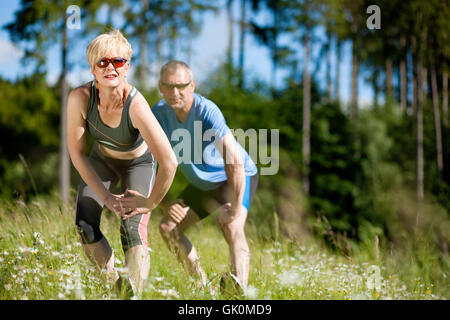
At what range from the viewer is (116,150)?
244 cm

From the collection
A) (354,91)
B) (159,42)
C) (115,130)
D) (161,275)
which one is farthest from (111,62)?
(354,91)

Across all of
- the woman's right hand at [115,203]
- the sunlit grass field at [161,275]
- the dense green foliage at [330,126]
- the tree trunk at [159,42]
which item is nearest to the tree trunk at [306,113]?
the dense green foliage at [330,126]

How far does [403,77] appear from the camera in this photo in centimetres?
1933

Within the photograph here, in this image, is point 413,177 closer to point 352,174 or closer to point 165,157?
point 352,174

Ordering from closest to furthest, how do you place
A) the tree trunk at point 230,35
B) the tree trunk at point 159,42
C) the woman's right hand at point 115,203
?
the woman's right hand at point 115,203 → the tree trunk at point 230,35 → the tree trunk at point 159,42

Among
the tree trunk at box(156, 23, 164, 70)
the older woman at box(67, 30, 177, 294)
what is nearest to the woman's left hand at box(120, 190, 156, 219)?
the older woman at box(67, 30, 177, 294)

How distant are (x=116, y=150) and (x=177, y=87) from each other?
57 centimetres

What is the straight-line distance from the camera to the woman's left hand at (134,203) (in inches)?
90.5

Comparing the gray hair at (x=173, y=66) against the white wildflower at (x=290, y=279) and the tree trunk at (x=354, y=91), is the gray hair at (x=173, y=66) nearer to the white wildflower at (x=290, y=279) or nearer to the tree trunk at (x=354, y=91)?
the white wildflower at (x=290, y=279)

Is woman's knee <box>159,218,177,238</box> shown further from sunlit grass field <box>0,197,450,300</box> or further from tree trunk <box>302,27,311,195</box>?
tree trunk <box>302,27,311,195</box>

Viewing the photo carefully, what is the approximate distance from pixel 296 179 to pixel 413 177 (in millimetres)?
3870

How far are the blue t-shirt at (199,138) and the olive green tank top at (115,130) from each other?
449mm

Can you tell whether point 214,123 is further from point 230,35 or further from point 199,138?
point 230,35

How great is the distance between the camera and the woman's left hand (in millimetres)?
2298
